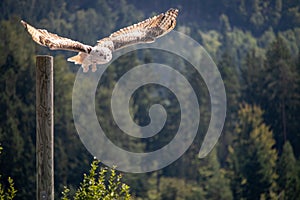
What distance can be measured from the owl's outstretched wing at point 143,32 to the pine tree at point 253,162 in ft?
137

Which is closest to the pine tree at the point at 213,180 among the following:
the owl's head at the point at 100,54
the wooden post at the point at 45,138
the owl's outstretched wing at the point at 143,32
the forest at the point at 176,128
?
the forest at the point at 176,128

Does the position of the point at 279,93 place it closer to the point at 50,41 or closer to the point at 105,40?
the point at 105,40

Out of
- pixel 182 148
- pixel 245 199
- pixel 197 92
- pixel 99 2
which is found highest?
pixel 99 2

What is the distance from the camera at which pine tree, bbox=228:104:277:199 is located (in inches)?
2200

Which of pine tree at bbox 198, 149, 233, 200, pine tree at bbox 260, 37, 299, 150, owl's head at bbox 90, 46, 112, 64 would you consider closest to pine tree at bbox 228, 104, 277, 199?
pine tree at bbox 198, 149, 233, 200

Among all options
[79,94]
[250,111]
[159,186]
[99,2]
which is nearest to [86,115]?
[79,94]

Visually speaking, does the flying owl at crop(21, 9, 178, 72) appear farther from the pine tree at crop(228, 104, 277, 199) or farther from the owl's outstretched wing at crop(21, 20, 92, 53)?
the pine tree at crop(228, 104, 277, 199)

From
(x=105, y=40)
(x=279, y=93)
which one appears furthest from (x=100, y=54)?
(x=279, y=93)

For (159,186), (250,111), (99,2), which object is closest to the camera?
(159,186)

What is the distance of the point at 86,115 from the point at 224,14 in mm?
79527

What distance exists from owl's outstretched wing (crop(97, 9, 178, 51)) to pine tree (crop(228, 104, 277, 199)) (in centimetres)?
4178

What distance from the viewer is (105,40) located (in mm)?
11406

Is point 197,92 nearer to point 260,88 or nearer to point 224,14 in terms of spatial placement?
point 260,88

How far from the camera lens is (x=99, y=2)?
123438mm
